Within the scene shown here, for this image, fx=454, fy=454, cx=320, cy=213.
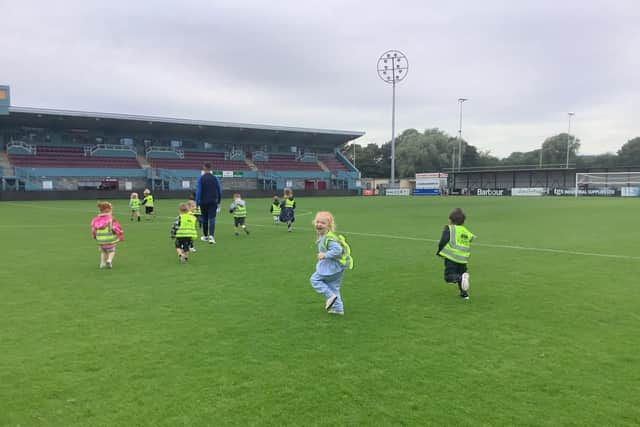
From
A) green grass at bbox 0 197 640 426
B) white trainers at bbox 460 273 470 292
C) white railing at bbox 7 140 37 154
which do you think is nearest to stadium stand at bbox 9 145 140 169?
white railing at bbox 7 140 37 154

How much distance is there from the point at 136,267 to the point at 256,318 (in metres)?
4.72

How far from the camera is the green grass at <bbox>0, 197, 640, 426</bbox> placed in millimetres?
3375

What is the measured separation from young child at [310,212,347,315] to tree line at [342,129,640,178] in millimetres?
90611

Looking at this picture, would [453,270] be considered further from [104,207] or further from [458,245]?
[104,207]

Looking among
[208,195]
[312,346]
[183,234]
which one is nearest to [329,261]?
[312,346]

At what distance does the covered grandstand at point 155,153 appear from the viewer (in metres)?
50.3

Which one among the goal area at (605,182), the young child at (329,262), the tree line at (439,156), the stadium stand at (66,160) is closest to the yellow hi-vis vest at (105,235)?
the young child at (329,262)

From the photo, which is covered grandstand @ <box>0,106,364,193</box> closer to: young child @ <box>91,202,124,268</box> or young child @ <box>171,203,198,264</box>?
young child @ <box>91,202,124,268</box>

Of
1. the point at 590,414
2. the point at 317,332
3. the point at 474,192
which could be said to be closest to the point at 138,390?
the point at 317,332

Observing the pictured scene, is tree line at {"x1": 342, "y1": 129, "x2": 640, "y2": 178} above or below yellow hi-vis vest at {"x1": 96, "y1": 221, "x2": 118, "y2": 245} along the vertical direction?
above

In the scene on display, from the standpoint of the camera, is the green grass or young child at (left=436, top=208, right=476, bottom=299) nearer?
the green grass

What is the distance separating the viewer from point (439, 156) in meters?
100

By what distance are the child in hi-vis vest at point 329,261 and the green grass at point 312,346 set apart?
320mm

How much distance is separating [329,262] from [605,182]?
69463mm
